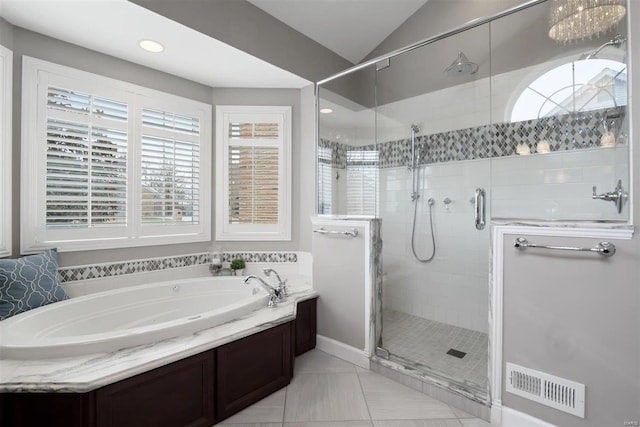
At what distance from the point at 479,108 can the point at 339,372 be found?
2.46 metres

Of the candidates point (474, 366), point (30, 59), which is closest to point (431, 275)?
point (474, 366)

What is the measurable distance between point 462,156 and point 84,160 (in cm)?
318

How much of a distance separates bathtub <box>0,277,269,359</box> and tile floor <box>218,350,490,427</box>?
1.99ft

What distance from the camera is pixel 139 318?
2.40 m

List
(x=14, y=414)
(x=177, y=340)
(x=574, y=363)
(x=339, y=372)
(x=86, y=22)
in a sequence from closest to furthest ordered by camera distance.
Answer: (x=14, y=414) < (x=574, y=363) < (x=177, y=340) < (x=86, y=22) < (x=339, y=372)

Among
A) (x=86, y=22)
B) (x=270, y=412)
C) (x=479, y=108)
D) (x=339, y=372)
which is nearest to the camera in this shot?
(x=270, y=412)

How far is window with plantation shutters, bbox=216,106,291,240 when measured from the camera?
3182 millimetres

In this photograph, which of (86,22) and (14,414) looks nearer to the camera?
(14,414)

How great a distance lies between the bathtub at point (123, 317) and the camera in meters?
1.47

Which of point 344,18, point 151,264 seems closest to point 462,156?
point 344,18

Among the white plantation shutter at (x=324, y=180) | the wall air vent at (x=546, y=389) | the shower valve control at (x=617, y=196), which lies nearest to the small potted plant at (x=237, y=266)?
the white plantation shutter at (x=324, y=180)

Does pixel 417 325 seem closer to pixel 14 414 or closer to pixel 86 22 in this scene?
pixel 14 414

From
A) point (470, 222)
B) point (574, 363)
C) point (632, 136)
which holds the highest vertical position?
point (632, 136)

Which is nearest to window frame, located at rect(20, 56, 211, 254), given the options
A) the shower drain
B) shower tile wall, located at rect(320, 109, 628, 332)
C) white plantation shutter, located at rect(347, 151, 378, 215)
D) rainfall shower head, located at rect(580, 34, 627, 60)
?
shower tile wall, located at rect(320, 109, 628, 332)
